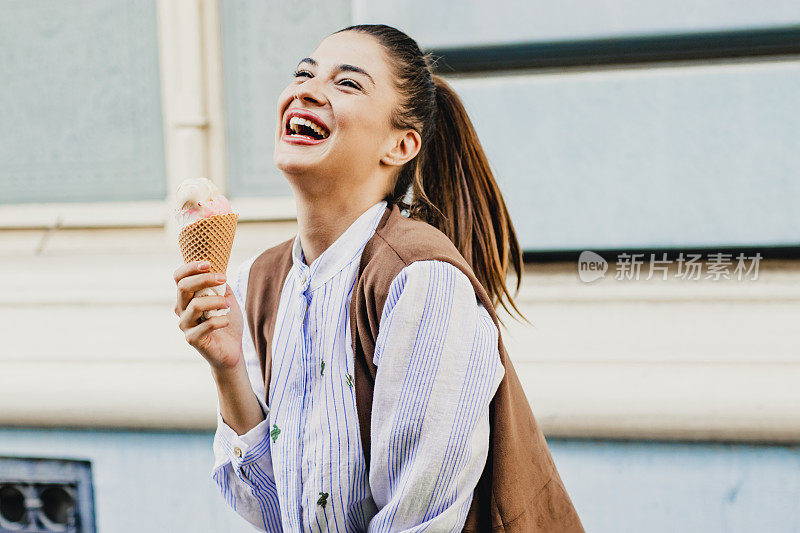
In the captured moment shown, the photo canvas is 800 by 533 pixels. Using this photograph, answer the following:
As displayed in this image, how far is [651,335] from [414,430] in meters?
1.30

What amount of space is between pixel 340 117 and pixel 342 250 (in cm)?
26

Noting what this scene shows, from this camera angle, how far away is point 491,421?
1334mm

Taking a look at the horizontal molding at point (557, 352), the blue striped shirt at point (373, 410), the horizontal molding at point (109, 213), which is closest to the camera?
the blue striped shirt at point (373, 410)

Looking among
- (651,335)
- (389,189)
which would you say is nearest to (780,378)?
(651,335)

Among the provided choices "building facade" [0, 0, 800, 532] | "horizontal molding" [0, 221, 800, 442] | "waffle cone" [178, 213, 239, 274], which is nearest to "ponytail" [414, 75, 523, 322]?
"waffle cone" [178, 213, 239, 274]

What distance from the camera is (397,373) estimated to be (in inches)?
48.7

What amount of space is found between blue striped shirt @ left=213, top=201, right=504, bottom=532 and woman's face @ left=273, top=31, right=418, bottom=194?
0.37ft

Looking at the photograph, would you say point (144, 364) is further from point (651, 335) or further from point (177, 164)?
point (651, 335)

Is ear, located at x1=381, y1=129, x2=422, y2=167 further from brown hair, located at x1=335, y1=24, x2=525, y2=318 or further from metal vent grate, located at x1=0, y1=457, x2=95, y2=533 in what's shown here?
metal vent grate, located at x1=0, y1=457, x2=95, y2=533

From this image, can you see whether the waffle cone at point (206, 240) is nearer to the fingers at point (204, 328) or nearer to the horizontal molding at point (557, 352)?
the fingers at point (204, 328)

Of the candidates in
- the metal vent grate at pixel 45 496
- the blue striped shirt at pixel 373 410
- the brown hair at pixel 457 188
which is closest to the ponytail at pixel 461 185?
the brown hair at pixel 457 188

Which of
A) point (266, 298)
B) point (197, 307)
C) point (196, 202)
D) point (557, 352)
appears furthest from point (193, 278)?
point (557, 352)

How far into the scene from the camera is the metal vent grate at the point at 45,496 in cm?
258

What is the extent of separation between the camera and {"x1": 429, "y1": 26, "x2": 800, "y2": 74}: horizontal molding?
2232 millimetres
